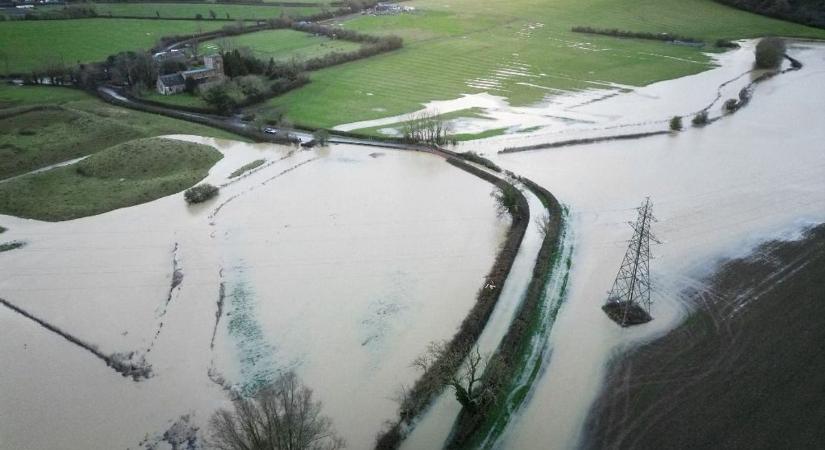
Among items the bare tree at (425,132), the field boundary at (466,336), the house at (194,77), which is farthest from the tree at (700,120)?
the house at (194,77)

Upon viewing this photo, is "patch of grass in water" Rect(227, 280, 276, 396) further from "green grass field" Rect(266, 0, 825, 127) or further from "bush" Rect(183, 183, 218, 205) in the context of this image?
"green grass field" Rect(266, 0, 825, 127)

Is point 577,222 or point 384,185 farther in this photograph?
point 384,185

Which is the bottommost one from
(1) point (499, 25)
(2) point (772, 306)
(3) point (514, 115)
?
(2) point (772, 306)

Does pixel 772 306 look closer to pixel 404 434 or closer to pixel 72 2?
pixel 404 434

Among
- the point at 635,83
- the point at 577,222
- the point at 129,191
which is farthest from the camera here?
the point at 635,83

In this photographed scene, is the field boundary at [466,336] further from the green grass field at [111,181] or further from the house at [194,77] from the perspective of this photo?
the house at [194,77]

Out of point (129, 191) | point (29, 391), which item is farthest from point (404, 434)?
point (129, 191)

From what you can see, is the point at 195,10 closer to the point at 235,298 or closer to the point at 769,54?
the point at 235,298
